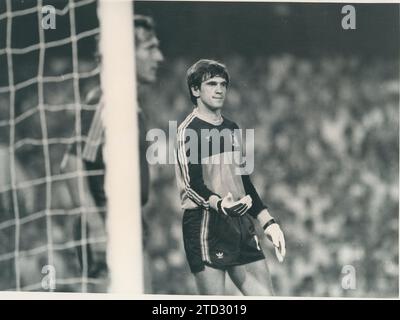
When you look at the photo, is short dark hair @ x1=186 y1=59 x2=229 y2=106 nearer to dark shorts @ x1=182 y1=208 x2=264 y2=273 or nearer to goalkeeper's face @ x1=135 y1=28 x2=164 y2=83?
goalkeeper's face @ x1=135 y1=28 x2=164 y2=83

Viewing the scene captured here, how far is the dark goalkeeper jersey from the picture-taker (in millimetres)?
4062

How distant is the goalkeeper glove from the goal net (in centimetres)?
35

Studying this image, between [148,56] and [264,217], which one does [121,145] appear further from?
[264,217]

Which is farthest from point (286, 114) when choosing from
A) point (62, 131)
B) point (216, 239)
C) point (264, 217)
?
point (62, 131)

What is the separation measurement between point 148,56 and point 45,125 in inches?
19.4

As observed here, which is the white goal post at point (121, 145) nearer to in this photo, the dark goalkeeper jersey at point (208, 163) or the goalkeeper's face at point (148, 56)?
the goalkeeper's face at point (148, 56)

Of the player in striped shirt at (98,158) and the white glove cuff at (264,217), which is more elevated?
the player in striped shirt at (98,158)

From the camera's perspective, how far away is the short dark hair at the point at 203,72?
4059mm

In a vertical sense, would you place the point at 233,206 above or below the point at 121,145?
below

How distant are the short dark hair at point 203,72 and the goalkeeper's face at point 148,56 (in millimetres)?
134

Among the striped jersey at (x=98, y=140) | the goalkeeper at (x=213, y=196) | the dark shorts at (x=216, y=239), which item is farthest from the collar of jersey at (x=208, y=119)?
the dark shorts at (x=216, y=239)

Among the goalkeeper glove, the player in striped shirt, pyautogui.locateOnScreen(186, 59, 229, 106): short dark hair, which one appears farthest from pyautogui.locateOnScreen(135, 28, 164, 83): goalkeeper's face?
the goalkeeper glove

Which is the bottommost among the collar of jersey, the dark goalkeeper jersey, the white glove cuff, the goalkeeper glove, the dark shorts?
the dark shorts

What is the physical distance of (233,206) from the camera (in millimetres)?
4070
